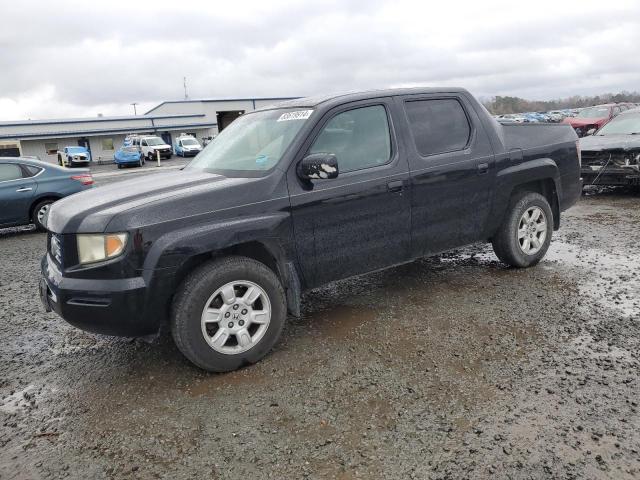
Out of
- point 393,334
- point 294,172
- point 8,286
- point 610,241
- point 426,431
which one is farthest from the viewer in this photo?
point 610,241

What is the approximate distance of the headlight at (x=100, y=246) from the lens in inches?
125

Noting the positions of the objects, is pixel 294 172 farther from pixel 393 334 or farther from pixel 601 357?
pixel 601 357

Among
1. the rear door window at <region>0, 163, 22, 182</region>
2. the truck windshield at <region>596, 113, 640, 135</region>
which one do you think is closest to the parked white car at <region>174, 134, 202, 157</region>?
the rear door window at <region>0, 163, 22, 182</region>

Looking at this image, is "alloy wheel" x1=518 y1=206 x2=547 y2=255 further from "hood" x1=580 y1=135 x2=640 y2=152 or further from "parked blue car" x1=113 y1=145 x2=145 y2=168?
"parked blue car" x1=113 y1=145 x2=145 y2=168

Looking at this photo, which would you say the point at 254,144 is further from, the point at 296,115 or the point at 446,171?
the point at 446,171

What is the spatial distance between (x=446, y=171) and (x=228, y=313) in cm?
228

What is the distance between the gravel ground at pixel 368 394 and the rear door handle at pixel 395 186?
108 cm

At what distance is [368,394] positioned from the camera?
315 cm

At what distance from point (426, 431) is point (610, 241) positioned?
16.5 ft

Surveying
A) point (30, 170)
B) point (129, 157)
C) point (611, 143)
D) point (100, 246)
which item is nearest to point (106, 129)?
point (129, 157)

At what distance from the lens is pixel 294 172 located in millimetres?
3758

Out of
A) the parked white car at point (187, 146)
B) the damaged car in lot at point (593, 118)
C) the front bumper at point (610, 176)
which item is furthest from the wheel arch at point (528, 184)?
the parked white car at point (187, 146)

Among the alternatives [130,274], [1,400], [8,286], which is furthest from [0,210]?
[130,274]

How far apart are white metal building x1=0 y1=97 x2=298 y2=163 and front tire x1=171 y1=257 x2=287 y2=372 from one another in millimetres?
45811
